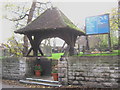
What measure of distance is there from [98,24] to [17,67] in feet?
16.9

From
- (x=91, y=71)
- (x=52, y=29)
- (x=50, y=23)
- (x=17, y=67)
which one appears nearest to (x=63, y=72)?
(x=91, y=71)

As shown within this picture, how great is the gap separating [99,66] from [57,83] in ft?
7.12

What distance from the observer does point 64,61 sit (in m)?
6.65

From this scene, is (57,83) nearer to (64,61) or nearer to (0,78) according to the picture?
(64,61)

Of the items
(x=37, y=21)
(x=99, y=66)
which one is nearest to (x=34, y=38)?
(x=37, y=21)

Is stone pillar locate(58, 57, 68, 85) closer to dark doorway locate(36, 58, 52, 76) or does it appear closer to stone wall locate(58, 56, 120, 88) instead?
stone wall locate(58, 56, 120, 88)

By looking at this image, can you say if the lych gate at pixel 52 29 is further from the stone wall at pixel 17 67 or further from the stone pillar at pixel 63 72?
the stone pillar at pixel 63 72

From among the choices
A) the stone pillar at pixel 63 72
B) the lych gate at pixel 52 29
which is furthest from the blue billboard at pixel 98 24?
the stone pillar at pixel 63 72

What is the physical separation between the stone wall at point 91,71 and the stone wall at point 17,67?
2.36 metres

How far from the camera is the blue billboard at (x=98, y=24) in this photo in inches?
278

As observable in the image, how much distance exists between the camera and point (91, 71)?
20.1 ft

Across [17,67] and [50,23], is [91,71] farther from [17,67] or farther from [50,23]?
[17,67]

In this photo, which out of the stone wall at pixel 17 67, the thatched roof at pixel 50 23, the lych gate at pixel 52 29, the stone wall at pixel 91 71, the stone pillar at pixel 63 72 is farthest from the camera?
the stone wall at pixel 17 67

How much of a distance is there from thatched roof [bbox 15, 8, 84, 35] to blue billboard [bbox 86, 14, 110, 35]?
70 centimetres
